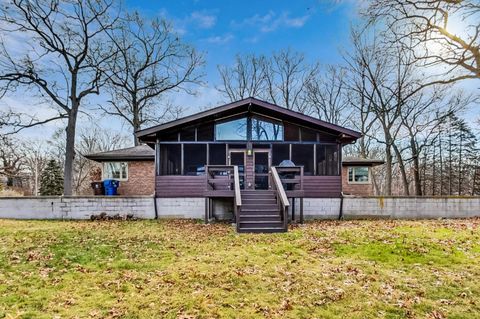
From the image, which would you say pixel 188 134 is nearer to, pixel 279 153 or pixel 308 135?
pixel 279 153

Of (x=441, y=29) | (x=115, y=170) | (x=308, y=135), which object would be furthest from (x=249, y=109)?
(x=115, y=170)

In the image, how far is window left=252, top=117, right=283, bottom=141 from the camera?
45.1 feet

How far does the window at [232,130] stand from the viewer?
44.9ft

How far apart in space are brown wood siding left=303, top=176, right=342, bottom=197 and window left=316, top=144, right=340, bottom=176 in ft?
0.76

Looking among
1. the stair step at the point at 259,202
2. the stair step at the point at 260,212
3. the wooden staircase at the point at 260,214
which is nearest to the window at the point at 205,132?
the wooden staircase at the point at 260,214

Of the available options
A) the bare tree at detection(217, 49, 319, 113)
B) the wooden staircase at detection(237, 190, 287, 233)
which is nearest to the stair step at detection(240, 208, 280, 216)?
the wooden staircase at detection(237, 190, 287, 233)

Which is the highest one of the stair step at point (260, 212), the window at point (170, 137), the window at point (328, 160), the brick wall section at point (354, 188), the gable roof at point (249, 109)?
the gable roof at point (249, 109)

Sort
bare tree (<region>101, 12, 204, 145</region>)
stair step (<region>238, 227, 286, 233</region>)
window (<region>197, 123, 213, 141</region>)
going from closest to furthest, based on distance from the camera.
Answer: stair step (<region>238, 227, 286, 233</region>)
window (<region>197, 123, 213, 141</region>)
bare tree (<region>101, 12, 204, 145</region>)

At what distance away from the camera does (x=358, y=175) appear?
20.8m

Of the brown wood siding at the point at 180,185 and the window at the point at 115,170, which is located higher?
the window at the point at 115,170

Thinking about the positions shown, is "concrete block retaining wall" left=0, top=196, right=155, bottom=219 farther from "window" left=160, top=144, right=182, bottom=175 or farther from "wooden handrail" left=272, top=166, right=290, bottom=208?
"wooden handrail" left=272, top=166, right=290, bottom=208

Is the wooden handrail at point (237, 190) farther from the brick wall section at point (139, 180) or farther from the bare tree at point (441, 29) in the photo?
the brick wall section at point (139, 180)

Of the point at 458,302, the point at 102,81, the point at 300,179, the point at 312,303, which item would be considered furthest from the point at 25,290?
the point at 102,81

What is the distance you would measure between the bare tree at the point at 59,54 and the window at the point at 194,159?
7740 millimetres
